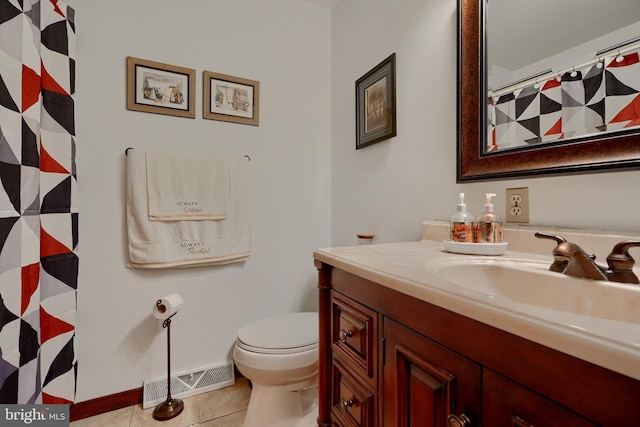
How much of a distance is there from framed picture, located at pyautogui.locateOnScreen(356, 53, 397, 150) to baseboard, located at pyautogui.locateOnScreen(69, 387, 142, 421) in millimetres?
1782

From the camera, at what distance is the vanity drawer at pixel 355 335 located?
72cm

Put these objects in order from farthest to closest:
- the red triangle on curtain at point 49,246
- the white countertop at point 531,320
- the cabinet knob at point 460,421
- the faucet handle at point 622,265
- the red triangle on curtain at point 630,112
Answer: the red triangle on curtain at point 49,246
the red triangle on curtain at point 630,112
the faucet handle at point 622,265
the cabinet knob at point 460,421
the white countertop at point 531,320

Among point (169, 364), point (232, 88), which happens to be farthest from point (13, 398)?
point (232, 88)

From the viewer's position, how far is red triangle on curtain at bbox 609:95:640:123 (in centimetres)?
69

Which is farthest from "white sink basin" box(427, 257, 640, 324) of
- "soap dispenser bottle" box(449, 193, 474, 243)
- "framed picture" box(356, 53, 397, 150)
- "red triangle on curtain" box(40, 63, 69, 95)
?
"red triangle on curtain" box(40, 63, 69, 95)

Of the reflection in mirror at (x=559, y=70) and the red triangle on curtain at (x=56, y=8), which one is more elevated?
the red triangle on curtain at (x=56, y=8)

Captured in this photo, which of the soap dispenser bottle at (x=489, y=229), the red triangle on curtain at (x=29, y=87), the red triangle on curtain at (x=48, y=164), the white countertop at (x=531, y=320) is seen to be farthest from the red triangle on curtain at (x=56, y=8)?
the soap dispenser bottle at (x=489, y=229)

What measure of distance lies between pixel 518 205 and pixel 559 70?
0.40 m

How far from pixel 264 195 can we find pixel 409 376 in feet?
4.52

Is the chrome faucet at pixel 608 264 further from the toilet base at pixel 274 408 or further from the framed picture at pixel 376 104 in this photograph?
the toilet base at pixel 274 408

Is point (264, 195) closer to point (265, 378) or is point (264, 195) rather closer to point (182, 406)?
point (265, 378)

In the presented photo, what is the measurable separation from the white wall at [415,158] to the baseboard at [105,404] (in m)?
1.38

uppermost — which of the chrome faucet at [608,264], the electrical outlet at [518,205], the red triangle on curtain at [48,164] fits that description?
the red triangle on curtain at [48,164]

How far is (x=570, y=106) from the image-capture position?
82cm
